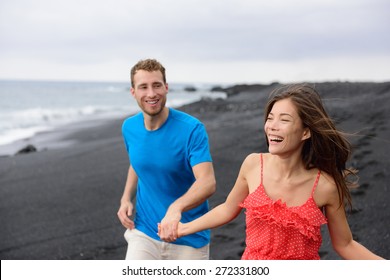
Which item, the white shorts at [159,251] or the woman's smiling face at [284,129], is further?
the white shorts at [159,251]

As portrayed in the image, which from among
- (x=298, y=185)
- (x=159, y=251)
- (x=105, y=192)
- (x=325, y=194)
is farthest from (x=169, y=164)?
(x=105, y=192)

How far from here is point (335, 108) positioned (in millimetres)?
13430

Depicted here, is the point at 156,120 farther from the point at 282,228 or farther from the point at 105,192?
the point at 105,192

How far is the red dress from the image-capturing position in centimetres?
263

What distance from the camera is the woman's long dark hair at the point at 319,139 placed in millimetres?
2680

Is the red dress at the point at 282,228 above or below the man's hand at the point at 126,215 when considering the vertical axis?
above

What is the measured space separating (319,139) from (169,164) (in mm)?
1358

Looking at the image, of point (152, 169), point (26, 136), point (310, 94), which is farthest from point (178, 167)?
point (26, 136)

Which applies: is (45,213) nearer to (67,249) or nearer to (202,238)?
(67,249)

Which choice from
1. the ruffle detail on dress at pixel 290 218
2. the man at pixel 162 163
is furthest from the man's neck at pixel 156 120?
the ruffle detail on dress at pixel 290 218

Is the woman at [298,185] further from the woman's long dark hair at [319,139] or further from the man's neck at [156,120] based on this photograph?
the man's neck at [156,120]

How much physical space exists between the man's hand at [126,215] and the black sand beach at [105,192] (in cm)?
175

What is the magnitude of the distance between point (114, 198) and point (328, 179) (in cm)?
595

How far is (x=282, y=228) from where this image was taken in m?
2.67
